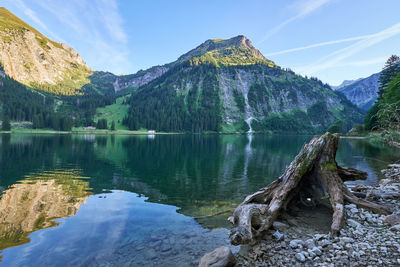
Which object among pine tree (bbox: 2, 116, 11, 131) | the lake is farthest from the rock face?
pine tree (bbox: 2, 116, 11, 131)

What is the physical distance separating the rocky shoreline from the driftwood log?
70cm

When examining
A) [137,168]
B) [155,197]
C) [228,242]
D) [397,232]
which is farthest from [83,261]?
[137,168]

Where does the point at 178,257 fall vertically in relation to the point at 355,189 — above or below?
below

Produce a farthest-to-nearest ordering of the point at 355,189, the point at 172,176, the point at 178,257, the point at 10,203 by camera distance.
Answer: the point at 172,176 < the point at 355,189 < the point at 10,203 < the point at 178,257

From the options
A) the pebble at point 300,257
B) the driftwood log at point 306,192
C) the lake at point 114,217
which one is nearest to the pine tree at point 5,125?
the lake at point 114,217

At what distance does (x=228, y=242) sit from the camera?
481 inches

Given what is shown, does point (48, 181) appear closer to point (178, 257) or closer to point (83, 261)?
point (83, 261)

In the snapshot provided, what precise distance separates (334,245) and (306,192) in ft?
26.3

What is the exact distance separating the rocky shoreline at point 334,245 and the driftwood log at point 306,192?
2.30ft

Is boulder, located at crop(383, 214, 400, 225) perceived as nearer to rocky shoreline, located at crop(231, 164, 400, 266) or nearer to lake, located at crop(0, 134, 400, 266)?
rocky shoreline, located at crop(231, 164, 400, 266)

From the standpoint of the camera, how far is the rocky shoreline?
873 centimetres

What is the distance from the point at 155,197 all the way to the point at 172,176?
1024cm

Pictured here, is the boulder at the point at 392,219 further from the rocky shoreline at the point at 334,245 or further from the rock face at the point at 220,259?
the rock face at the point at 220,259

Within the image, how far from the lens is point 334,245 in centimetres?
987
